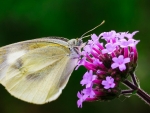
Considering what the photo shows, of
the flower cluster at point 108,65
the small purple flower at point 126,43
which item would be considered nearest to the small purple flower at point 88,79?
the flower cluster at point 108,65

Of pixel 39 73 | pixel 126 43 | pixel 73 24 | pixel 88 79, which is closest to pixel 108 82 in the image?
pixel 88 79

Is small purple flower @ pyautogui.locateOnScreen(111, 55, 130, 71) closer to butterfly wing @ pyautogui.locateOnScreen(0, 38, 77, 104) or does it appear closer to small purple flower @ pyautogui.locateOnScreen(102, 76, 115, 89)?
small purple flower @ pyautogui.locateOnScreen(102, 76, 115, 89)

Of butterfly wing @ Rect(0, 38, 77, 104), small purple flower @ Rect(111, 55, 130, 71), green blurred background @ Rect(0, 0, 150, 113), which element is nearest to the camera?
small purple flower @ Rect(111, 55, 130, 71)

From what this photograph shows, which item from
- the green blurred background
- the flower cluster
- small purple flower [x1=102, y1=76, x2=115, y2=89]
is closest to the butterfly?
the flower cluster

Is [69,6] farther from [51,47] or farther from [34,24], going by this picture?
[51,47]

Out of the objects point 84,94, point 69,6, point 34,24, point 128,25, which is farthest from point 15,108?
point 84,94

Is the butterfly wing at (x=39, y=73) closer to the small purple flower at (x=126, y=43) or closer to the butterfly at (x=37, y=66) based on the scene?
the butterfly at (x=37, y=66)
